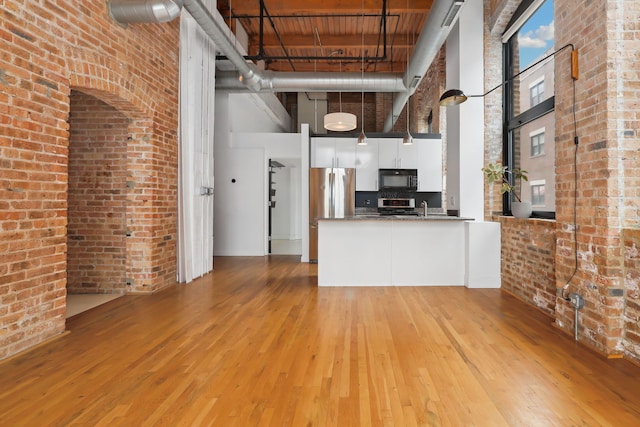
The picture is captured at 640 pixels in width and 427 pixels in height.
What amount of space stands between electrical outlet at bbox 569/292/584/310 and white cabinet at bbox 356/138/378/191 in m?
5.10

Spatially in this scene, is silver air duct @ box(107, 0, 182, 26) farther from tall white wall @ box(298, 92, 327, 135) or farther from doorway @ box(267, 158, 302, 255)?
tall white wall @ box(298, 92, 327, 135)

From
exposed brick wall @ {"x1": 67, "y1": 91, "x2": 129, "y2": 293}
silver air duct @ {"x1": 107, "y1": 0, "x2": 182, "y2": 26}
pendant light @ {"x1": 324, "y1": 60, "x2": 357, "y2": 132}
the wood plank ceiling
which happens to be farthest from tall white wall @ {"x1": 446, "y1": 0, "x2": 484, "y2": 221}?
exposed brick wall @ {"x1": 67, "y1": 91, "x2": 129, "y2": 293}

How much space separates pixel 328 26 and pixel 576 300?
6.50m

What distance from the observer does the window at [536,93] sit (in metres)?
4.18

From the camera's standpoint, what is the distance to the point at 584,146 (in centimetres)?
277

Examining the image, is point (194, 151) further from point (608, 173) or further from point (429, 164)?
point (429, 164)

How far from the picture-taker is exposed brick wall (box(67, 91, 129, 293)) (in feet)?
14.5

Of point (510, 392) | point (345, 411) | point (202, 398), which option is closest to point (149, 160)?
point (202, 398)

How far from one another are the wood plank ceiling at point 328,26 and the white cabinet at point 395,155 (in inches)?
69.3

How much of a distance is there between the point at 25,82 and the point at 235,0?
14.9 feet

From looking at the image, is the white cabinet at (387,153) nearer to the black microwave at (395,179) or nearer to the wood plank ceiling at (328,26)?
the black microwave at (395,179)

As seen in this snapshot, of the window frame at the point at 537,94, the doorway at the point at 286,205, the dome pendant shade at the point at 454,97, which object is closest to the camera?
the dome pendant shade at the point at 454,97

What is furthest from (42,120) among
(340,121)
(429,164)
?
(429,164)

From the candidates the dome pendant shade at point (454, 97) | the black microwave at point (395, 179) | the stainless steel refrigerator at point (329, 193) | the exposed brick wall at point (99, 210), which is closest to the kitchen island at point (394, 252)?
the dome pendant shade at point (454, 97)
